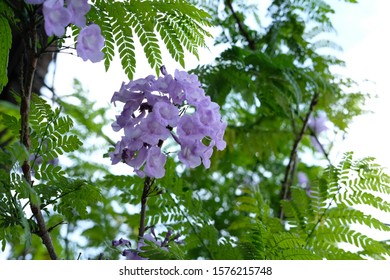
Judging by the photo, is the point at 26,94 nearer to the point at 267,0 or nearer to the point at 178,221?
the point at 178,221

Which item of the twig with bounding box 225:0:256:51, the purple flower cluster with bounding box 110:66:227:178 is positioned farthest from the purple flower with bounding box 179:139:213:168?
the twig with bounding box 225:0:256:51

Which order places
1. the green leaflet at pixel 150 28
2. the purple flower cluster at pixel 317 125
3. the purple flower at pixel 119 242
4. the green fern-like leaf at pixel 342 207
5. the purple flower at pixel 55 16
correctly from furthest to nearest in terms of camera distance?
1. the purple flower cluster at pixel 317 125
2. the green fern-like leaf at pixel 342 207
3. the purple flower at pixel 119 242
4. the green leaflet at pixel 150 28
5. the purple flower at pixel 55 16

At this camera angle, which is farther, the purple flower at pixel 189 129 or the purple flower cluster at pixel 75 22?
the purple flower at pixel 189 129

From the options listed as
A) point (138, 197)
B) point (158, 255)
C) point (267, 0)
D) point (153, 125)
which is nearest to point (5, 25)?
point (153, 125)

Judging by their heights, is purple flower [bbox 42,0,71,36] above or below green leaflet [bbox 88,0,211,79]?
below

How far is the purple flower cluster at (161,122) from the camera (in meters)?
0.91

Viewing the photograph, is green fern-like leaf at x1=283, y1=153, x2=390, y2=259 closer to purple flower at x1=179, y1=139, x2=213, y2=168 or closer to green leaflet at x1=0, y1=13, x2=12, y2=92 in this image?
purple flower at x1=179, y1=139, x2=213, y2=168

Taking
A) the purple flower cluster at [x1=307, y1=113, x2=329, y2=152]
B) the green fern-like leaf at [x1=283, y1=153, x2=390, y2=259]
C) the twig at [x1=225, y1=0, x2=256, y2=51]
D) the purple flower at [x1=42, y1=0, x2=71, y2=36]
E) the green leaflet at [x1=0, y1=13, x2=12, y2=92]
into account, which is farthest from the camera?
the purple flower cluster at [x1=307, y1=113, x2=329, y2=152]

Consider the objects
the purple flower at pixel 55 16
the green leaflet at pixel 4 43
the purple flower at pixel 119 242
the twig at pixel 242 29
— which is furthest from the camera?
the twig at pixel 242 29

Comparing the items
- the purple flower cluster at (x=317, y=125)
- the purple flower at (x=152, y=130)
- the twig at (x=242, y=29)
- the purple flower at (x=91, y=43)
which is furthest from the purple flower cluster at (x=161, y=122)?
the purple flower cluster at (x=317, y=125)

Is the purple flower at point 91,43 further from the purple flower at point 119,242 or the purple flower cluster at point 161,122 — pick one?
the purple flower at point 119,242

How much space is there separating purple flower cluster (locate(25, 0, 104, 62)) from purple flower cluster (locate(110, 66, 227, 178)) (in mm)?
124

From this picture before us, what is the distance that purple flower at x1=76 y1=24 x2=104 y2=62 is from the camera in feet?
2.81

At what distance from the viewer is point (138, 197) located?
4.84ft
